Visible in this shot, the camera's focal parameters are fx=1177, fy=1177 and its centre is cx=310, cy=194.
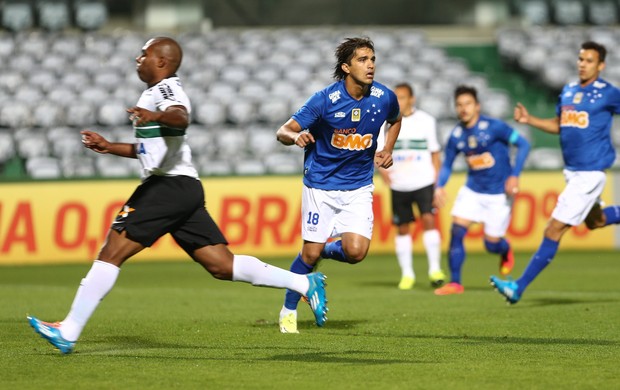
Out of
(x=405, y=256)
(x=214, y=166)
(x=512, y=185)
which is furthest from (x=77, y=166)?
(x=512, y=185)

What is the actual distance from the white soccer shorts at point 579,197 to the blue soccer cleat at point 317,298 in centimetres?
395

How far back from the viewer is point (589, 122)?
11703mm

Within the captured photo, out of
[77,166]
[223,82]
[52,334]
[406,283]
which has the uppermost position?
[223,82]

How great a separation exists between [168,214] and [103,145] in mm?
646

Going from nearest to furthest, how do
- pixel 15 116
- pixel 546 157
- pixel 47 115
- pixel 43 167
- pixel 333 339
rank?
1. pixel 333 339
2. pixel 43 167
3. pixel 546 157
4. pixel 15 116
5. pixel 47 115

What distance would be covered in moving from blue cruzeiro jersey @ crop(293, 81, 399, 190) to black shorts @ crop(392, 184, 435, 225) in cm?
476

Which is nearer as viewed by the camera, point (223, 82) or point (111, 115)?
point (111, 115)

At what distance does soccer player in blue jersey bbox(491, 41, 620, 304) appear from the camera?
1163cm

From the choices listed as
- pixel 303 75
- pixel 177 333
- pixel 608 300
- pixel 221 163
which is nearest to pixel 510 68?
pixel 303 75

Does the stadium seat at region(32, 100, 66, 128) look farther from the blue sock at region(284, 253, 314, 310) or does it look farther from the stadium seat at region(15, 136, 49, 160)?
the blue sock at region(284, 253, 314, 310)

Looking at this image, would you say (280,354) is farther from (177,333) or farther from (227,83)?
(227,83)

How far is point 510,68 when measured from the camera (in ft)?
92.6

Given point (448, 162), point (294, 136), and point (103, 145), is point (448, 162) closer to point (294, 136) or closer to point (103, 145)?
point (294, 136)

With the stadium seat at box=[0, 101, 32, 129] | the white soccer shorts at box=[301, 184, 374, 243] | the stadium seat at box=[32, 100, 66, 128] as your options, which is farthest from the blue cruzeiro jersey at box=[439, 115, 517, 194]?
the stadium seat at box=[0, 101, 32, 129]
